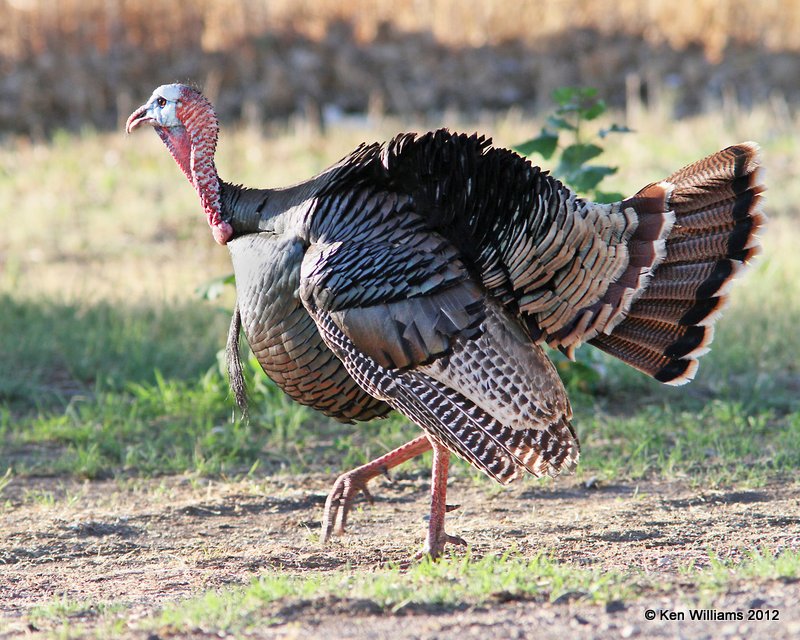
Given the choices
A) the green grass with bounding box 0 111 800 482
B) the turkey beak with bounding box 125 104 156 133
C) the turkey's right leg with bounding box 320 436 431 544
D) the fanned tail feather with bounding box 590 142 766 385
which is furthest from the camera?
the green grass with bounding box 0 111 800 482

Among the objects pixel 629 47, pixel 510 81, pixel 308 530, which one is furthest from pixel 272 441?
pixel 629 47

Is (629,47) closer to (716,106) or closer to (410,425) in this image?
(716,106)

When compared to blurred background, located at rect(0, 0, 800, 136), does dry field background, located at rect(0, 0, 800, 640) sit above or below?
below

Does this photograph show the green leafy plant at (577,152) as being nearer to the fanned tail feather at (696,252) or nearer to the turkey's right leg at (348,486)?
the fanned tail feather at (696,252)

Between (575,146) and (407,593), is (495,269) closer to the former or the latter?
(407,593)

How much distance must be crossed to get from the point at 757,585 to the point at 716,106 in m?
9.43

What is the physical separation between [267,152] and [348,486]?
6888mm

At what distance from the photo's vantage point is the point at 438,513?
4.15 metres

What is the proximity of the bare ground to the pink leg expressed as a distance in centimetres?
12

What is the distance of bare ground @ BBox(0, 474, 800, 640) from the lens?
10.7 ft

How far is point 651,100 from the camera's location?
43.0 feet

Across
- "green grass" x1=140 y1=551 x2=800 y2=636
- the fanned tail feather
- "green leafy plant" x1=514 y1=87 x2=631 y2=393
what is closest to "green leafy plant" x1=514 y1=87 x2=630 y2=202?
"green leafy plant" x1=514 y1=87 x2=631 y2=393

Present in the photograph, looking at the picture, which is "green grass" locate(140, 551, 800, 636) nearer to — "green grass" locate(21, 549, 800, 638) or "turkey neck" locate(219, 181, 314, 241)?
"green grass" locate(21, 549, 800, 638)

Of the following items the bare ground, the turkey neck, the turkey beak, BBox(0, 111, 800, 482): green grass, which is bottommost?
the bare ground
